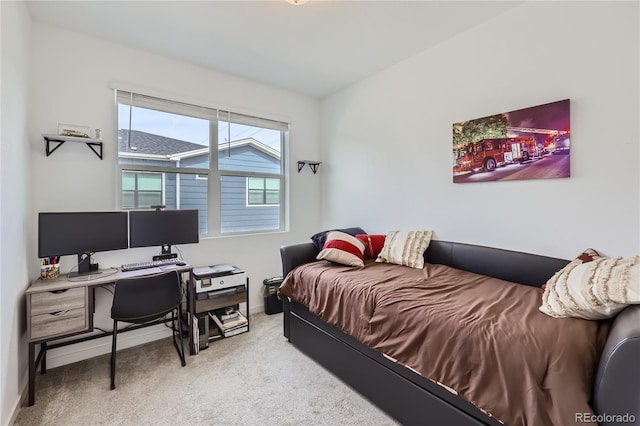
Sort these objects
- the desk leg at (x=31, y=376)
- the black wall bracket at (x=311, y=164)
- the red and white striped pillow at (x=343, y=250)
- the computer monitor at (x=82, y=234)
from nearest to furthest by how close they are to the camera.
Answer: the desk leg at (x=31, y=376), the computer monitor at (x=82, y=234), the red and white striped pillow at (x=343, y=250), the black wall bracket at (x=311, y=164)

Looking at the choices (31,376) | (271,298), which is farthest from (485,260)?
(31,376)

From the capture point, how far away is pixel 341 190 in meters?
3.67

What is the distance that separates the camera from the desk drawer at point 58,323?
71.6 inches

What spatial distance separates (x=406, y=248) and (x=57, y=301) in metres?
2.66

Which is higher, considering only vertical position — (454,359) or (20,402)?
(454,359)

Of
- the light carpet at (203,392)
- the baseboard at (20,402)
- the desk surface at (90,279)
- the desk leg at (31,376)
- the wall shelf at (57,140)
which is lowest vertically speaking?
the light carpet at (203,392)

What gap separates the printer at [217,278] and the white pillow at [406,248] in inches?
53.7

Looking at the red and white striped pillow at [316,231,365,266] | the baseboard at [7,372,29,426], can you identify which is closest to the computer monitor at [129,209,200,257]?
the baseboard at [7,372,29,426]

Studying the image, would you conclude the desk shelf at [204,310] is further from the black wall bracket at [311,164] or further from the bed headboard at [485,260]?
the black wall bracket at [311,164]

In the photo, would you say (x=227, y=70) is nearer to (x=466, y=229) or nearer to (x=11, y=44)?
(x=11, y=44)

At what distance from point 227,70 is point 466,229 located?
9.46 feet

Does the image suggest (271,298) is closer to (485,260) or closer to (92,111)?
(485,260)

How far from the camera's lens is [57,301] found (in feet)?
6.21

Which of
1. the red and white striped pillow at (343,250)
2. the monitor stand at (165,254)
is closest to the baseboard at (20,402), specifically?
the monitor stand at (165,254)
